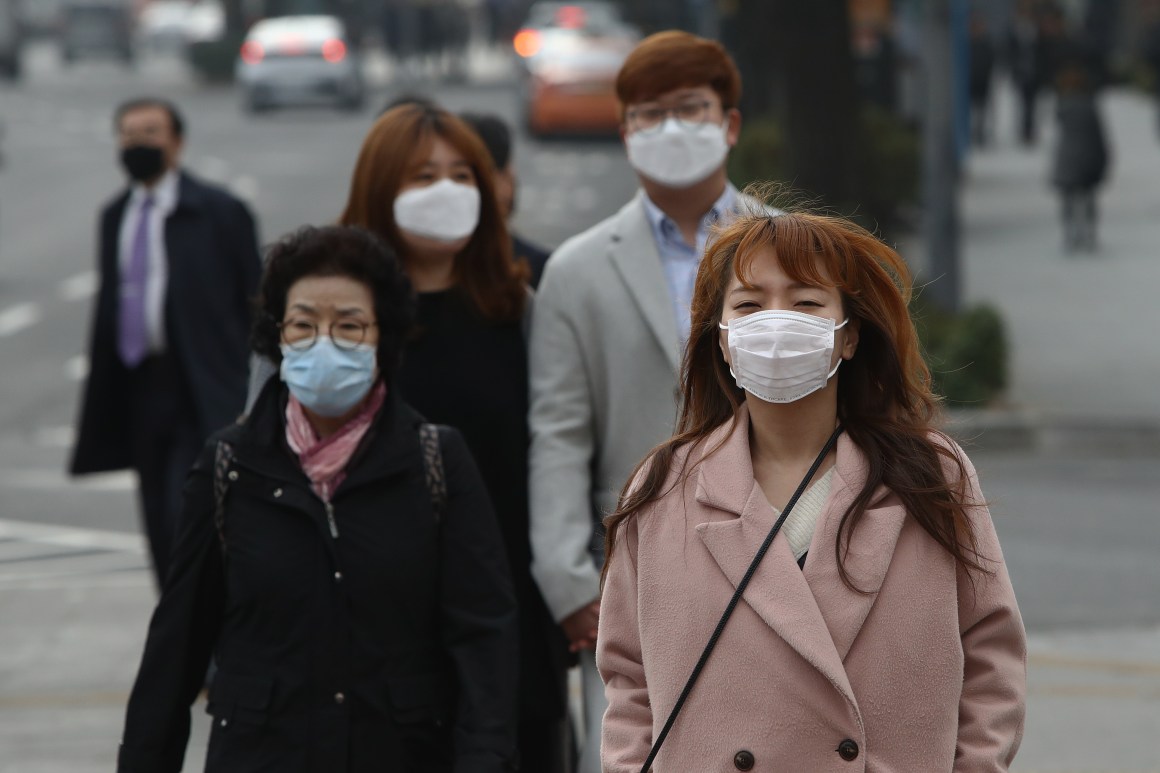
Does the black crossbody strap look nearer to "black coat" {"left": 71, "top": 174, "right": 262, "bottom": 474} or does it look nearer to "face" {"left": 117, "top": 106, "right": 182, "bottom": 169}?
"black coat" {"left": 71, "top": 174, "right": 262, "bottom": 474}

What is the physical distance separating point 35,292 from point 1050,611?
14273 millimetres

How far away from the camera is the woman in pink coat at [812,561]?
10.0ft

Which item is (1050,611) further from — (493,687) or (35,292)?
(35,292)

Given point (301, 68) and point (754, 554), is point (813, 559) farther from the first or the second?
point (301, 68)

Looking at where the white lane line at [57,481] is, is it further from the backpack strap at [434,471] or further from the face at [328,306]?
the backpack strap at [434,471]

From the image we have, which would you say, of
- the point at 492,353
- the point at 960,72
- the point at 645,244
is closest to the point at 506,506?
the point at 492,353

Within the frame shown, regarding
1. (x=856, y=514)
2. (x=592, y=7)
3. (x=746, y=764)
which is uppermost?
(x=856, y=514)

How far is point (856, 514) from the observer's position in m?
3.10

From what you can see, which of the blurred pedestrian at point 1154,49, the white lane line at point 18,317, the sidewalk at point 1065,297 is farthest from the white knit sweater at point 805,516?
the blurred pedestrian at point 1154,49

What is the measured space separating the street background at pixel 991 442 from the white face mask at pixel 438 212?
2459 mm

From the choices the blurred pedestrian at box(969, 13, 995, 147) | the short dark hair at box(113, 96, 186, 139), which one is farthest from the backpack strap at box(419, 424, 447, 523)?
the blurred pedestrian at box(969, 13, 995, 147)

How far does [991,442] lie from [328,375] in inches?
349

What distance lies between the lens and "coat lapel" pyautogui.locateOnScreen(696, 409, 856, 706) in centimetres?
301

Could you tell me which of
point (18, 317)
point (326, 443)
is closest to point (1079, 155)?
point (18, 317)
